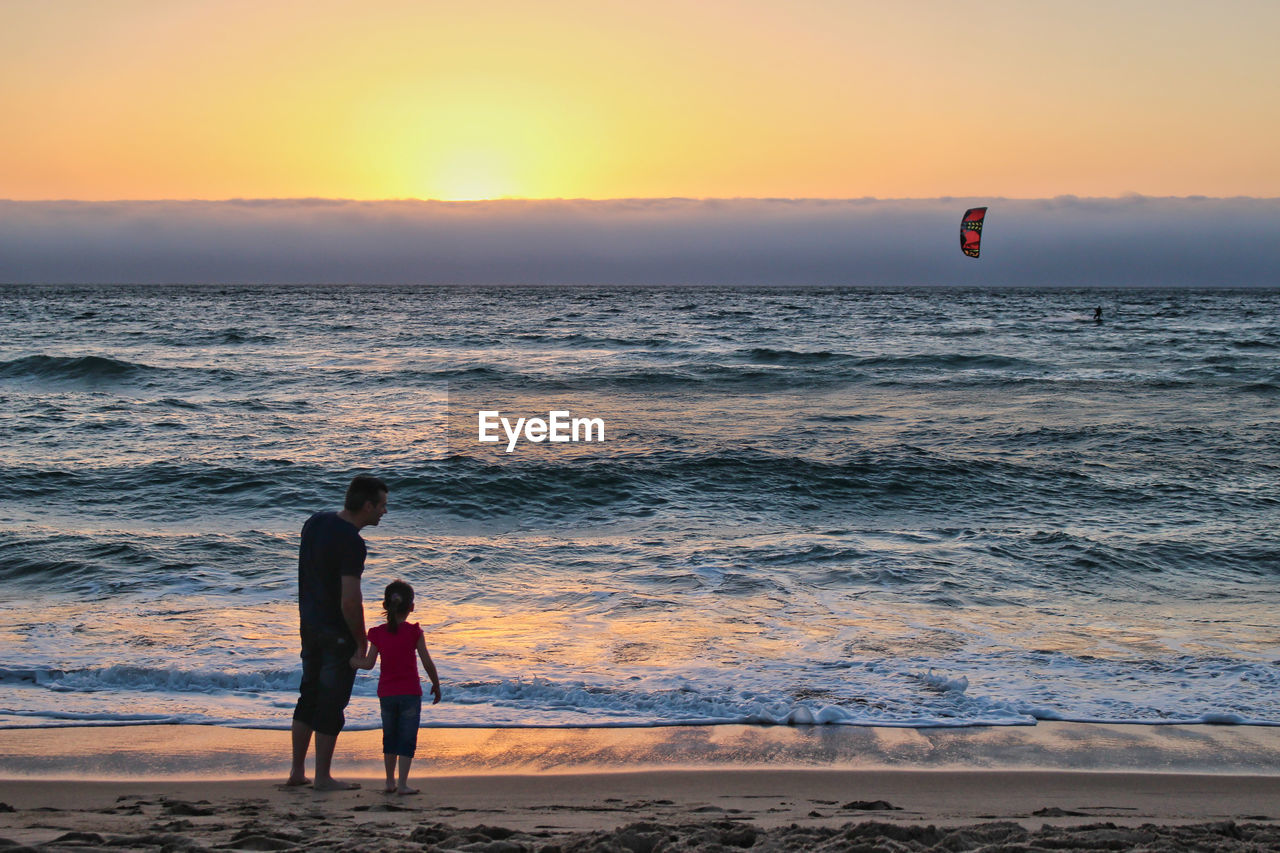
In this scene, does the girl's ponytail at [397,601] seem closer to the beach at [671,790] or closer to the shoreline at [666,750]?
the beach at [671,790]

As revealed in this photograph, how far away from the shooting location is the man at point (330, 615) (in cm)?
450

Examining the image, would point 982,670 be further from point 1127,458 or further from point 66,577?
point 1127,458

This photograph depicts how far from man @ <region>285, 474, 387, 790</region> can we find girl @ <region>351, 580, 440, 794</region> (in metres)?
0.11

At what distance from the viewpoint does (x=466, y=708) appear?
6.10 metres

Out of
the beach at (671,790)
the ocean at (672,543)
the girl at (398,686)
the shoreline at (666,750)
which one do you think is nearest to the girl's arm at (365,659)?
the girl at (398,686)

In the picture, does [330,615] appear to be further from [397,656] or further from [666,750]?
[666,750]

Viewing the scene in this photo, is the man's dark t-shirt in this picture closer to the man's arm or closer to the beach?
the man's arm

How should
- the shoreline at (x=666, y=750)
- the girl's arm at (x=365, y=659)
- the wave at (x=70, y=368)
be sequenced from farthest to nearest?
1. the wave at (x=70, y=368)
2. the shoreline at (x=666, y=750)
3. the girl's arm at (x=365, y=659)

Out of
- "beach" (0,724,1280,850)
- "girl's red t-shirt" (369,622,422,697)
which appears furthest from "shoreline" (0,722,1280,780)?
"girl's red t-shirt" (369,622,422,697)

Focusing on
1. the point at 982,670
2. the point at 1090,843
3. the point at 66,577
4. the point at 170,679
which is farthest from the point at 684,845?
the point at 66,577

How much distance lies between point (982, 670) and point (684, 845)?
13.5ft

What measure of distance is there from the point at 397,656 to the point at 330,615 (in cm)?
41

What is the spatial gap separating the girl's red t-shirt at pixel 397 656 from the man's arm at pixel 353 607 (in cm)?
9

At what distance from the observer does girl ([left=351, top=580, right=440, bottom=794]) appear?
4.66m
